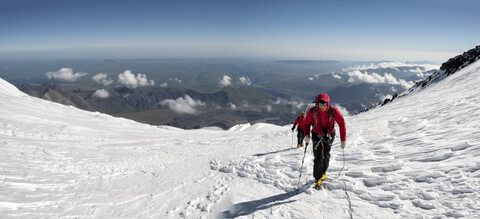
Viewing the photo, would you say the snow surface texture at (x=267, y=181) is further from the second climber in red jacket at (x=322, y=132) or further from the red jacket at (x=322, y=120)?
the red jacket at (x=322, y=120)

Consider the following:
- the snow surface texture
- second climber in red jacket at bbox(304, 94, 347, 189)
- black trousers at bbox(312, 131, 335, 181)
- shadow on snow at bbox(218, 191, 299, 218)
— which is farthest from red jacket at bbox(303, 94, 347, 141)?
shadow on snow at bbox(218, 191, 299, 218)

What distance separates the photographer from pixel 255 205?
6.47 metres

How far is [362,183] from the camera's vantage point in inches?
284

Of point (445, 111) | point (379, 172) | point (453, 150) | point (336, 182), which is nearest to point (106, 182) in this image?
point (336, 182)

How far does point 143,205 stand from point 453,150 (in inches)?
412

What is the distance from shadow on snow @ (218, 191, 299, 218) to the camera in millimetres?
6123

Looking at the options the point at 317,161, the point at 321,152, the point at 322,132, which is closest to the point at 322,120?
the point at 322,132

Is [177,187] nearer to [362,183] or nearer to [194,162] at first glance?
[194,162]

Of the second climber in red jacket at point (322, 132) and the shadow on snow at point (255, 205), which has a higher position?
the second climber in red jacket at point (322, 132)

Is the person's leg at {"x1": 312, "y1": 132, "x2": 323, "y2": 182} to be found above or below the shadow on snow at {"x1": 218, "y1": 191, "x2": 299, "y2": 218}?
above

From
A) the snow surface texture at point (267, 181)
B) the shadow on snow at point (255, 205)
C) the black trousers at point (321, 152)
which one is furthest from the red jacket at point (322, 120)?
the shadow on snow at point (255, 205)

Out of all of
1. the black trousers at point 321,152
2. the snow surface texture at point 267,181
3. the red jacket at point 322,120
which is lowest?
the snow surface texture at point 267,181

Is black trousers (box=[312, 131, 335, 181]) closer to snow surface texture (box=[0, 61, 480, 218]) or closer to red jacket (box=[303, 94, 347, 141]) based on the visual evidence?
A: red jacket (box=[303, 94, 347, 141])

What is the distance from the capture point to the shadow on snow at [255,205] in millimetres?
6123
